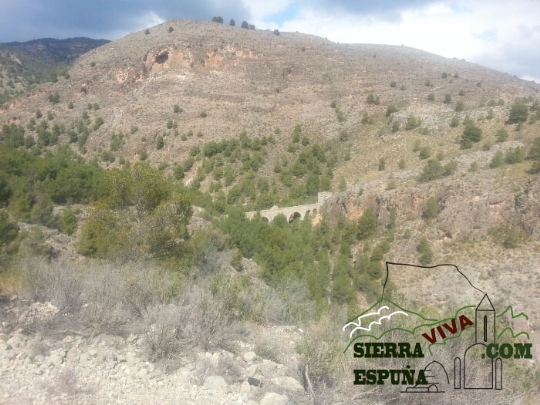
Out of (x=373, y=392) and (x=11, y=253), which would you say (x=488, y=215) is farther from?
(x=11, y=253)

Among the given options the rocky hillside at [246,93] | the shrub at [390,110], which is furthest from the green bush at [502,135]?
the shrub at [390,110]

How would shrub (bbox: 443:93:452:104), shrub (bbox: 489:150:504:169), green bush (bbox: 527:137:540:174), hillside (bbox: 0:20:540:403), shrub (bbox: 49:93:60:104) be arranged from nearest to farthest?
hillside (bbox: 0:20:540:403), green bush (bbox: 527:137:540:174), shrub (bbox: 489:150:504:169), shrub (bbox: 443:93:452:104), shrub (bbox: 49:93:60:104)

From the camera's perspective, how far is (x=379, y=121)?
4484cm

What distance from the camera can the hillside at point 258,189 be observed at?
7.47m

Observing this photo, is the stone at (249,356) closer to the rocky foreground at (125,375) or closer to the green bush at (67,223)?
the rocky foreground at (125,375)

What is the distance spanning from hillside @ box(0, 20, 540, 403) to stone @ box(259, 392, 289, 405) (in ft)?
0.44

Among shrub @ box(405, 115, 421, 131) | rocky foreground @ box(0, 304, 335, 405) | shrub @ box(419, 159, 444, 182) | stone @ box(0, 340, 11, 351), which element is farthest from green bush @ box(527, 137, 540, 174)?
stone @ box(0, 340, 11, 351)

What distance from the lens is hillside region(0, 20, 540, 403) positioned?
24.5ft

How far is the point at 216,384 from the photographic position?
216 inches

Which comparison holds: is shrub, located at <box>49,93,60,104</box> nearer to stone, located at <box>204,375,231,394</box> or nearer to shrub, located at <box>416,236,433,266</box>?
shrub, located at <box>416,236,433,266</box>

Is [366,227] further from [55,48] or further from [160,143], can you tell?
[55,48]

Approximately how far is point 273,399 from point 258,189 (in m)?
33.3

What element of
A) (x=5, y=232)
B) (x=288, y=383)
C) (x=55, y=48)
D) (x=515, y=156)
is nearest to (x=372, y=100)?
(x=515, y=156)

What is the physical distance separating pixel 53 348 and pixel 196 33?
63.9 meters
